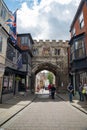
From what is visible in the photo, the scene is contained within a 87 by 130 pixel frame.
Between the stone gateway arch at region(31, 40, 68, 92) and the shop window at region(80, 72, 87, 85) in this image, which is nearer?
the shop window at region(80, 72, 87, 85)

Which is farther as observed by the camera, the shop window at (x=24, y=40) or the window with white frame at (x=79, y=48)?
the shop window at (x=24, y=40)

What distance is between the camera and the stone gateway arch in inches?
1330

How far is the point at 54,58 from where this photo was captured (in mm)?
34469

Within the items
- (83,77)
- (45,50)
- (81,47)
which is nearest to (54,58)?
(45,50)

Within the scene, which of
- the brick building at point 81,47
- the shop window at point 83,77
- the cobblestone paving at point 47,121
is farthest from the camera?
the brick building at point 81,47

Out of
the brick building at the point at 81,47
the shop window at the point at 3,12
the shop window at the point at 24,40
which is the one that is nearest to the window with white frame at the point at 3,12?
the shop window at the point at 3,12

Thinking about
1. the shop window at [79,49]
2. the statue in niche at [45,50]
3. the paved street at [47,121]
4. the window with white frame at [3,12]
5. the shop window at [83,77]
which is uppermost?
the window with white frame at [3,12]

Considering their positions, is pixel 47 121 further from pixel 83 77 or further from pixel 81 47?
pixel 81 47

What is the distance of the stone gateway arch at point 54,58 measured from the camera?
3378 centimetres

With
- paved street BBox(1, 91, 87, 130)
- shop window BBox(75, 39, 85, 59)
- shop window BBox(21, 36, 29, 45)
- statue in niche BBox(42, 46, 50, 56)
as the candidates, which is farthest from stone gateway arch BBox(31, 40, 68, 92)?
paved street BBox(1, 91, 87, 130)

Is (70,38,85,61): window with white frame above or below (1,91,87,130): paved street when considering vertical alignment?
above

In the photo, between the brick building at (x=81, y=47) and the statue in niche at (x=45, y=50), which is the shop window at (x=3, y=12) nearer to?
the brick building at (x=81, y=47)

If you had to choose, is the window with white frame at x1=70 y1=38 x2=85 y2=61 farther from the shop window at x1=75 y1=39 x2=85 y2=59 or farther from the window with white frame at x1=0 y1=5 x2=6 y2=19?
the window with white frame at x1=0 y1=5 x2=6 y2=19

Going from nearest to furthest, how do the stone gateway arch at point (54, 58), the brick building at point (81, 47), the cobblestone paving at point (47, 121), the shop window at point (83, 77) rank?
1. the cobblestone paving at point (47, 121)
2. the shop window at point (83, 77)
3. the brick building at point (81, 47)
4. the stone gateway arch at point (54, 58)
